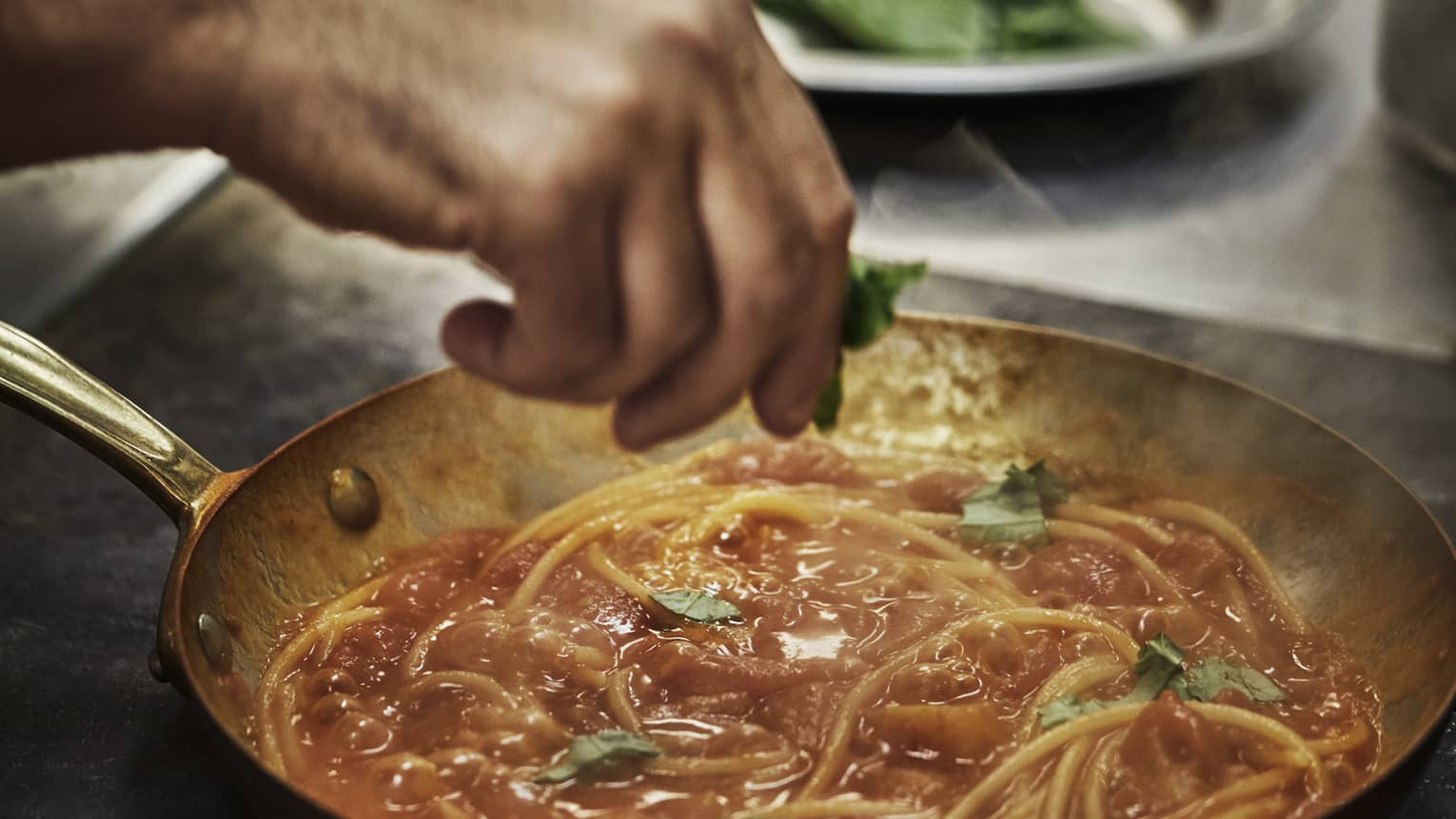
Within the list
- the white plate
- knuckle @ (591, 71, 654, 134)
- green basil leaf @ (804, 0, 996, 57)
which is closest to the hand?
knuckle @ (591, 71, 654, 134)

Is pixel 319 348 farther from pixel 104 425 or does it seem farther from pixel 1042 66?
pixel 1042 66

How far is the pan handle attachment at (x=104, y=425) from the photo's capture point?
89.0 inches

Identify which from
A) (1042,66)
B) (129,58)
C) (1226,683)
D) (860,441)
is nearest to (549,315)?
(129,58)

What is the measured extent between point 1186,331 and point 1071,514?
1.13m

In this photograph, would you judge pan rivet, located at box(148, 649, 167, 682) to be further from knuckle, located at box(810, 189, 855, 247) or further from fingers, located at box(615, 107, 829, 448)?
knuckle, located at box(810, 189, 855, 247)

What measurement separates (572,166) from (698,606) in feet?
3.78

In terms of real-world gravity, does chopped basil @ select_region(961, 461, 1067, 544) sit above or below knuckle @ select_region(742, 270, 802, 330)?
below

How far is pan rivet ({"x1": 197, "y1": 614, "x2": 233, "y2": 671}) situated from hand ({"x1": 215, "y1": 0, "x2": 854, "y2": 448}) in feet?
2.66

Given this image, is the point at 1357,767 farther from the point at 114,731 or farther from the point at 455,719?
the point at 114,731

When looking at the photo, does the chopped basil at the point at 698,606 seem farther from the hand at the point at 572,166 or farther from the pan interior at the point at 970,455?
the hand at the point at 572,166

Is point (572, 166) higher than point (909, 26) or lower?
higher

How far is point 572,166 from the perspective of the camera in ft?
4.92

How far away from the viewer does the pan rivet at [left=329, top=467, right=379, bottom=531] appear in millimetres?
2639

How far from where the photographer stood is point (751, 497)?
9.21ft
